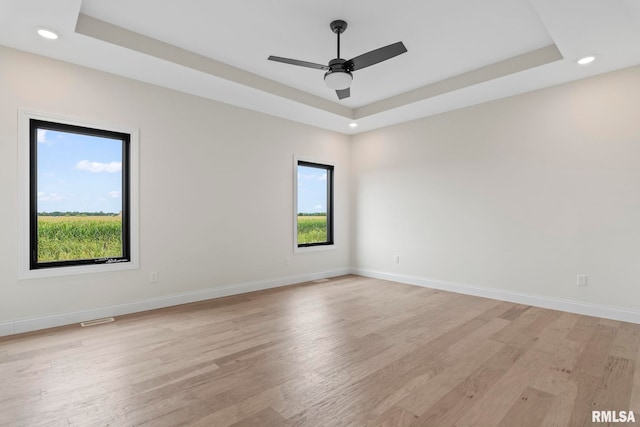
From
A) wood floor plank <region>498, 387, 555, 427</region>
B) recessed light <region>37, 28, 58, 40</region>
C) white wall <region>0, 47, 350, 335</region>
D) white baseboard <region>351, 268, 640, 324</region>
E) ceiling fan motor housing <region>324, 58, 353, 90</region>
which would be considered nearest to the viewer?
wood floor plank <region>498, 387, 555, 427</region>

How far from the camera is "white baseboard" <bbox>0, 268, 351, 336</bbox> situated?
3.20m

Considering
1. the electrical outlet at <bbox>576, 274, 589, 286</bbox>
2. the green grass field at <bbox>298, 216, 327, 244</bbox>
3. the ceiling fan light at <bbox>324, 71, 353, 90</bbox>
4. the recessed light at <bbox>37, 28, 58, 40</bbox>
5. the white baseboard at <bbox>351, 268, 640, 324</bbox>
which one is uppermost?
the recessed light at <bbox>37, 28, 58, 40</bbox>

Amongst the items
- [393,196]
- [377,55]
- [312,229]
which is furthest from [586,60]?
[312,229]

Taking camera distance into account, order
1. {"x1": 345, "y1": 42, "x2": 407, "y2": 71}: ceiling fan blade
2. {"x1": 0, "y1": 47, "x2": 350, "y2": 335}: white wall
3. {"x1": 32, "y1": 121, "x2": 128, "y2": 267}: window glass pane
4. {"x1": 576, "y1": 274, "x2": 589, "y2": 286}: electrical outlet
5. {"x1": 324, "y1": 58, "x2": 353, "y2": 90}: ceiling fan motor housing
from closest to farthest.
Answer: {"x1": 345, "y1": 42, "x2": 407, "y2": 71}: ceiling fan blade < {"x1": 324, "y1": 58, "x2": 353, "y2": 90}: ceiling fan motor housing < {"x1": 0, "y1": 47, "x2": 350, "y2": 335}: white wall < {"x1": 32, "y1": 121, "x2": 128, "y2": 267}: window glass pane < {"x1": 576, "y1": 274, "x2": 589, "y2": 286}: electrical outlet

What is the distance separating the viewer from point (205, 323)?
347 cm

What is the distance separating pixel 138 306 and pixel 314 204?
3.26 m

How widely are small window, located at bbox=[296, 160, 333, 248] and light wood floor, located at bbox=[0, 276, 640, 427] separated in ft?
7.09

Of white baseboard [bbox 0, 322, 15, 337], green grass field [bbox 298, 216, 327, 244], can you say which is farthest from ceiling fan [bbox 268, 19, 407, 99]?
white baseboard [bbox 0, 322, 15, 337]

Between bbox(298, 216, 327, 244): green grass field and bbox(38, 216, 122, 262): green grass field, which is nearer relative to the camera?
bbox(38, 216, 122, 262): green grass field

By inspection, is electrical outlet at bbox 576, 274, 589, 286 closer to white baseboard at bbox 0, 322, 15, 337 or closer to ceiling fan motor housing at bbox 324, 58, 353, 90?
ceiling fan motor housing at bbox 324, 58, 353, 90

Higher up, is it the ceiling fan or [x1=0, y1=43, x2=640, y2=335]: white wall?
the ceiling fan

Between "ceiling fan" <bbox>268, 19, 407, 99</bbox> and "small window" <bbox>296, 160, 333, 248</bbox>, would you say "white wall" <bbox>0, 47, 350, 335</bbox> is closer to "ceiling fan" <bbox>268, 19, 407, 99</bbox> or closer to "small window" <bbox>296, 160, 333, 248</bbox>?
"small window" <bbox>296, 160, 333, 248</bbox>

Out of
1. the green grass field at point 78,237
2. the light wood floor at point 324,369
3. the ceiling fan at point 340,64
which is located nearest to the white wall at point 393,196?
the green grass field at point 78,237

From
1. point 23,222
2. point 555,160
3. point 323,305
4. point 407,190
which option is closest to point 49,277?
point 23,222
